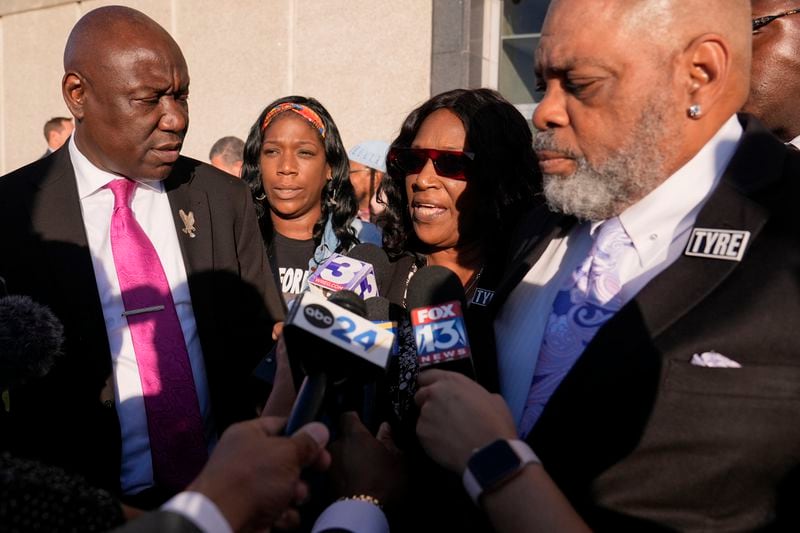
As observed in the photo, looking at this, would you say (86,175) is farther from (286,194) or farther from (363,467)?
(286,194)

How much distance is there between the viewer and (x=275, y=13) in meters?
7.99

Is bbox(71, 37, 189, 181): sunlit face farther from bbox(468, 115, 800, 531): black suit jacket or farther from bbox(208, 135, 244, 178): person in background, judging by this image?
bbox(208, 135, 244, 178): person in background

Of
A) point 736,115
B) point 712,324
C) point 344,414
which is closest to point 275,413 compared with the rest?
point 344,414

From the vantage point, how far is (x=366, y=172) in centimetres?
615

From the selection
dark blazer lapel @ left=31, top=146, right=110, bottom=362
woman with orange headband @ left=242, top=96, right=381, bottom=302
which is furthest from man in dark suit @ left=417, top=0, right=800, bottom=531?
woman with orange headband @ left=242, top=96, right=381, bottom=302

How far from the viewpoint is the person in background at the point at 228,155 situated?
22.6 ft

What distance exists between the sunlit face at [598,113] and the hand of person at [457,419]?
0.57 m

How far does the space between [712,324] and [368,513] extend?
2.92 feet

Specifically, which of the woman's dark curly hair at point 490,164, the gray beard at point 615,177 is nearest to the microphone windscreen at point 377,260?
the woman's dark curly hair at point 490,164

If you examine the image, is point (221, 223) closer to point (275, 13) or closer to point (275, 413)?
point (275, 413)

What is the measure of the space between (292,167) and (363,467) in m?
2.70

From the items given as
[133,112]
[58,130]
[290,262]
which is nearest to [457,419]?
[133,112]

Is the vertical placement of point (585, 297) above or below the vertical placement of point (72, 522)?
above

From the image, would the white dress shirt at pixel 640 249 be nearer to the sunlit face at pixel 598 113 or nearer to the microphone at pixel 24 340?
the sunlit face at pixel 598 113
